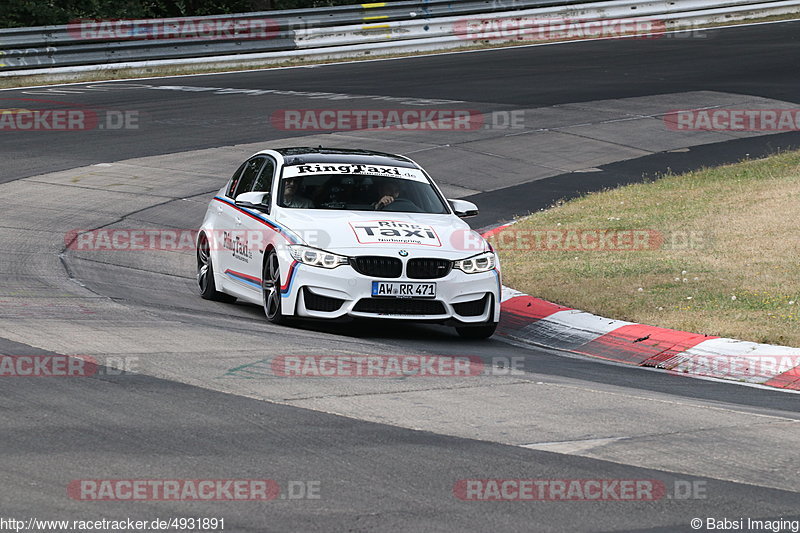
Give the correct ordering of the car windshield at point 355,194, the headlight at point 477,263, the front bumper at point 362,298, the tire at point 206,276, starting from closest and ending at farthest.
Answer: the front bumper at point 362,298, the headlight at point 477,263, the car windshield at point 355,194, the tire at point 206,276

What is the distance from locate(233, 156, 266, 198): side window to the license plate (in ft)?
8.65

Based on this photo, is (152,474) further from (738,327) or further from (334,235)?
(738,327)

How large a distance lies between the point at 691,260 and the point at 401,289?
4152 mm

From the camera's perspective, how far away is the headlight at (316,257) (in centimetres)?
1064

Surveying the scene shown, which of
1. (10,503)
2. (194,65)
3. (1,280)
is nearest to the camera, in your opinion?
(10,503)

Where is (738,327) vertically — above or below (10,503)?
below

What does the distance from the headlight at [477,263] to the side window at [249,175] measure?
9.15 feet

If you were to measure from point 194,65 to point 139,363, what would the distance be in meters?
23.4

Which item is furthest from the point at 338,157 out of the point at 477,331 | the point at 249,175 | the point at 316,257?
the point at 477,331

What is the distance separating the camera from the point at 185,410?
24.0ft

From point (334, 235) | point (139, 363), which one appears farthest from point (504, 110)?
point (139, 363)

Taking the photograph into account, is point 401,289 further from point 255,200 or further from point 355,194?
point 255,200

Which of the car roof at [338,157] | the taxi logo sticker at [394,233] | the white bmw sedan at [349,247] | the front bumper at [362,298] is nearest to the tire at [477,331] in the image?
the white bmw sedan at [349,247]

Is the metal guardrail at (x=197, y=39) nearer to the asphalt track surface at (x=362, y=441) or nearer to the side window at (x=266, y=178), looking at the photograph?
the asphalt track surface at (x=362, y=441)
